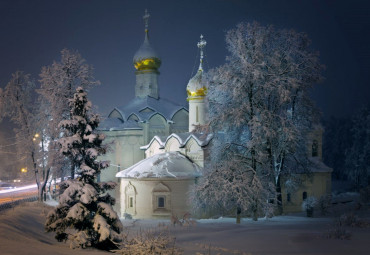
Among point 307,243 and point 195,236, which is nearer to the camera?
point 307,243

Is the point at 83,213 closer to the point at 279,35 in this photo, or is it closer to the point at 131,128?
the point at 279,35

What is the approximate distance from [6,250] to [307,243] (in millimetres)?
7848

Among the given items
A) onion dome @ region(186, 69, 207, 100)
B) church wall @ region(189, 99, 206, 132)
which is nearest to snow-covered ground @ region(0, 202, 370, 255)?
church wall @ region(189, 99, 206, 132)

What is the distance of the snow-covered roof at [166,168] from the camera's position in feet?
75.4

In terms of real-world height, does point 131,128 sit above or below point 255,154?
above

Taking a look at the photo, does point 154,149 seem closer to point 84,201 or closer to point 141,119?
point 141,119

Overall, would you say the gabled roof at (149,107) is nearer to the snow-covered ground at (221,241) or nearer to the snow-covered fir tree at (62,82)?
the snow-covered fir tree at (62,82)

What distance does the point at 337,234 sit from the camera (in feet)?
37.8

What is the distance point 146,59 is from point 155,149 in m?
11.8

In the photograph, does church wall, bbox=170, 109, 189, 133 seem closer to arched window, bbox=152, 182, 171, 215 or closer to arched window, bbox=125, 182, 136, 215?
arched window, bbox=125, 182, 136, 215

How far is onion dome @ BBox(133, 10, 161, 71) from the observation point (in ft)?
123

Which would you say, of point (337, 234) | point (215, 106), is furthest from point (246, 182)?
point (337, 234)

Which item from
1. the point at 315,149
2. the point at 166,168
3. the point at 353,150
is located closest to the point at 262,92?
the point at 166,168

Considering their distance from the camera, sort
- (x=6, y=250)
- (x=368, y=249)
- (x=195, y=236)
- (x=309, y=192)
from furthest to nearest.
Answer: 1. (x=309, y=192)
2. (x=195, y=236)
3. (x=368, y=249)
4. (x=6, y=250)
